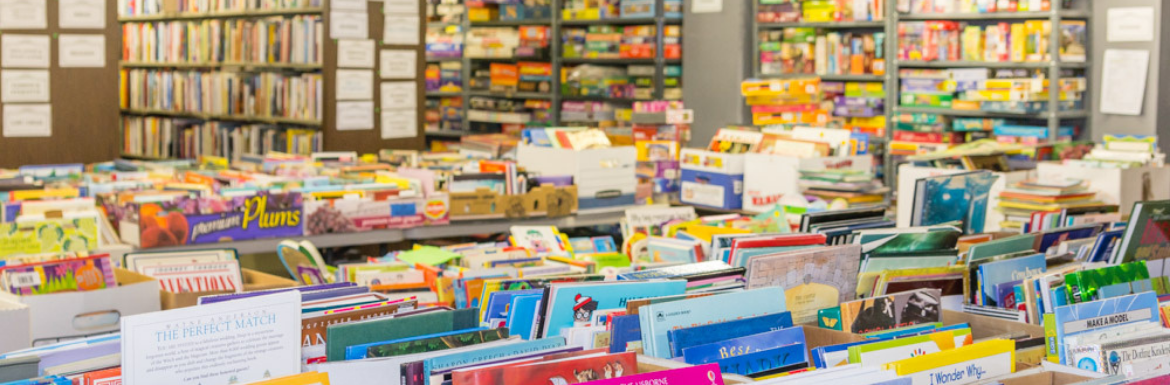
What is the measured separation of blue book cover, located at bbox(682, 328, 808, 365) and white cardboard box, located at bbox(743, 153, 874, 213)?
3769 mm

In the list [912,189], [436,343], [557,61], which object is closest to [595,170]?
[912,189]

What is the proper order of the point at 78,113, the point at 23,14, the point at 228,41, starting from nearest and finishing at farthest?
the point at 23,14 < the point at 78,113 < the point at 228,41

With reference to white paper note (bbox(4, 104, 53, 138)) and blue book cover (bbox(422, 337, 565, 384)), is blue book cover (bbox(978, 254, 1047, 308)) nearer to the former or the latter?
blue book cover (bbox(422, 337, 565, 384))

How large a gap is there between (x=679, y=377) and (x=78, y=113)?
633 centimetres

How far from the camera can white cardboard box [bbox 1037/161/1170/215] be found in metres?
5.79

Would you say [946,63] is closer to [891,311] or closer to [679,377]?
[891,311]

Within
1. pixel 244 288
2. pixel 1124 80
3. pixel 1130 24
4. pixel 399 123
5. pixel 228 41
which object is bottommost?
pixel 244 288

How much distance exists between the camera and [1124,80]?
25.7 ft

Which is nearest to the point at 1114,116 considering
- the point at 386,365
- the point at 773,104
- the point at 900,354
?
the point at 773,104

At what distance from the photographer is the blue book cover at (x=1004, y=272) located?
3129 millimetres

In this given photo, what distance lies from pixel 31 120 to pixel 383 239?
283 centimetres

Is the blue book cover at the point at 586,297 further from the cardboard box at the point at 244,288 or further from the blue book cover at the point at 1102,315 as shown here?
the cardboard box at the point at 244,288

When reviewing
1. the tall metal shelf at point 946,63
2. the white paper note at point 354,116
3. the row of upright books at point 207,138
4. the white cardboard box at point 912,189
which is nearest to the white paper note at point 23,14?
the row of upright books at point 207,138

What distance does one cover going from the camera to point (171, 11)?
9.64 m
